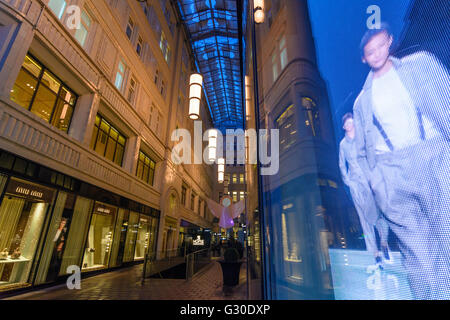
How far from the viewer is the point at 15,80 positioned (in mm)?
6441

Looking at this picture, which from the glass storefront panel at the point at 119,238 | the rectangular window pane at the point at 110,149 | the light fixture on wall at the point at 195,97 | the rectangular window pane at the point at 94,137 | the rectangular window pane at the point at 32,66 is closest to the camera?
the rectangular window pane at the point at 32,66

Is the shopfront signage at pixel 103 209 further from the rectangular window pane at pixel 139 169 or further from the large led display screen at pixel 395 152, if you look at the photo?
the large led display screen at pixel 395 152

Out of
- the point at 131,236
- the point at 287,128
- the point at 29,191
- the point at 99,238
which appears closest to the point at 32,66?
the point at 29,191

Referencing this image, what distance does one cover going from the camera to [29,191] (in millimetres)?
6668

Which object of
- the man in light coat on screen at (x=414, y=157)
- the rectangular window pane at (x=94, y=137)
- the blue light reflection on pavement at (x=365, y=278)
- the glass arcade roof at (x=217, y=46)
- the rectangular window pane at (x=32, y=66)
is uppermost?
the glass arcade roof at (x=217, y=46)

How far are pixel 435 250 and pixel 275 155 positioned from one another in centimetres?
176

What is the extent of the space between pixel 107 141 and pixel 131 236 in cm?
599

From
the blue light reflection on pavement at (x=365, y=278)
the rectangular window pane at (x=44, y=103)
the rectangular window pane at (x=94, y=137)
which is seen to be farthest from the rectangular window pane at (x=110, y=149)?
the blue light reflection on pavement at (x=365, y=278)

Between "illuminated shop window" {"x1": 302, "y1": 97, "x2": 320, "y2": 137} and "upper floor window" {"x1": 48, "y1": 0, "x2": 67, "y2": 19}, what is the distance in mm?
10242

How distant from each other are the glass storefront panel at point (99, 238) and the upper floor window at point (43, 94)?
4160mm

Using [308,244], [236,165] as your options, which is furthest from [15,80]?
[236,165]

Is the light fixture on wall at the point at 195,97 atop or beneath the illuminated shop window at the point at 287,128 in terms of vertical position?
atop

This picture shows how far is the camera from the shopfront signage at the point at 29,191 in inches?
243

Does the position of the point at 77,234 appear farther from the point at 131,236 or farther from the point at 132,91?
the point at 132,91
